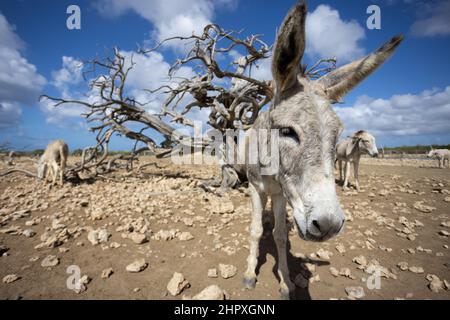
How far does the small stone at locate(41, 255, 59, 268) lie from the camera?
9.15 feet

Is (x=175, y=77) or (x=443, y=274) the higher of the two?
(x=175, y=77)

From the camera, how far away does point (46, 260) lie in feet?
9.36

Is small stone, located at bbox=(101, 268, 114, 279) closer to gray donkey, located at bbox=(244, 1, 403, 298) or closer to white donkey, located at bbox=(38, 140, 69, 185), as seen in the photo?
gray donkey, located at bbox=(244, 1, 403, 298)

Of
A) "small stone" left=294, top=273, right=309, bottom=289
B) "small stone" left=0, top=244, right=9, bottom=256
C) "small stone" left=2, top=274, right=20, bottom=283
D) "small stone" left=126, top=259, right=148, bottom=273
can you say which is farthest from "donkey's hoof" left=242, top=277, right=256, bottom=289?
"small stone" left=0, top=244, right=9, bottom=256

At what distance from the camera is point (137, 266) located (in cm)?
277

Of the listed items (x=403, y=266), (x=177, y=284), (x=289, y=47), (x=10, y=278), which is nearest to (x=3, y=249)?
(x=10, y=278)

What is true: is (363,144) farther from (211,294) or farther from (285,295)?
(211,294)

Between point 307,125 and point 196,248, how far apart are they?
2845 millimetres

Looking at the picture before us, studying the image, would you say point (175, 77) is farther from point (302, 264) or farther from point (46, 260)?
point (302, 264)

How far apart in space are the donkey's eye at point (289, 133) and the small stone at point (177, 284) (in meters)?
2.25
